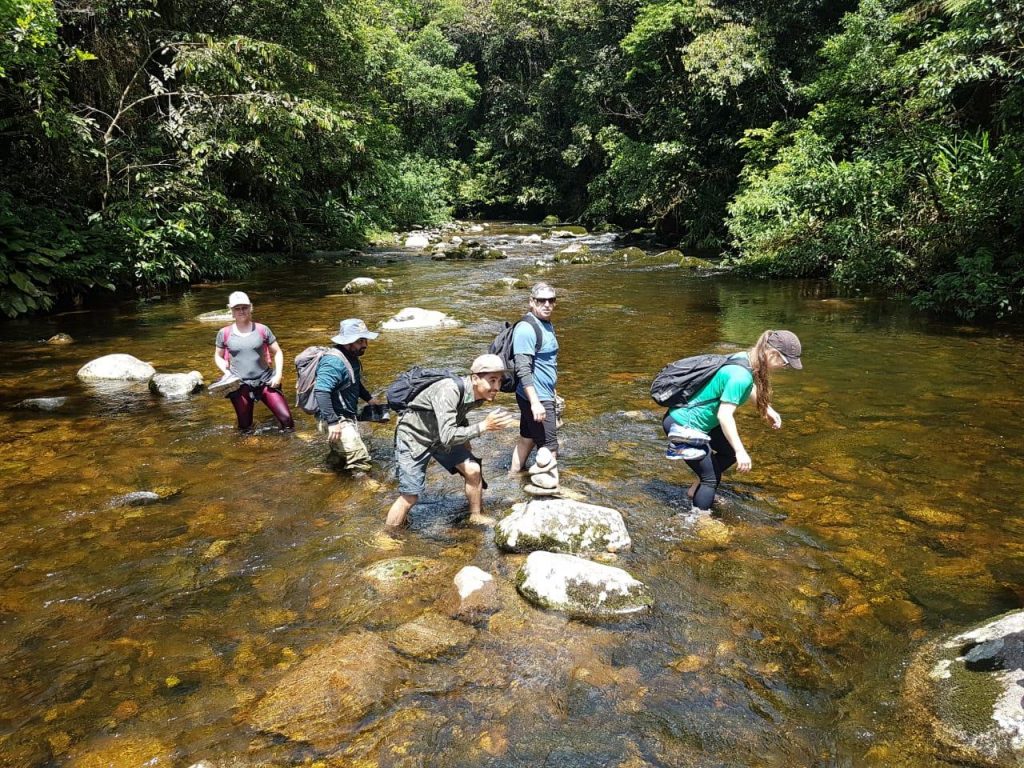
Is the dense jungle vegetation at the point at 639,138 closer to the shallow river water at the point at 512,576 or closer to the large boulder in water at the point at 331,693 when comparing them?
the shallow river water at the point at 512,576

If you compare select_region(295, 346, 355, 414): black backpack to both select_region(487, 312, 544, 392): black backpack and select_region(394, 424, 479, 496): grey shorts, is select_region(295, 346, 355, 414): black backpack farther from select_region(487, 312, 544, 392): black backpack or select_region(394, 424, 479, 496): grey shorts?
select_region(487, 312, 544, 392): black backpack

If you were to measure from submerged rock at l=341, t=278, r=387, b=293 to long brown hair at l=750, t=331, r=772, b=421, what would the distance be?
15.2m

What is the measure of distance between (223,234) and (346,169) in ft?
28.5

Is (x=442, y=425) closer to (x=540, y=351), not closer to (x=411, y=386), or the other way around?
(x=411, y=386)

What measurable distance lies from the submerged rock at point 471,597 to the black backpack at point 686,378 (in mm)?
1901

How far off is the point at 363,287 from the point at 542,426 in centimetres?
1390

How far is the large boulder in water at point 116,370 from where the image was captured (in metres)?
9.98

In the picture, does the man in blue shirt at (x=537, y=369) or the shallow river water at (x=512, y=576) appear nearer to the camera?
the shallow river water at (x=512, y=576)

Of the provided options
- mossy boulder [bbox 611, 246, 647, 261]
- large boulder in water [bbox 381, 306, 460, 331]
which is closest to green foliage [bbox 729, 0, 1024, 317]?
mossy boulder [bbox 611, 246, 647, 261]

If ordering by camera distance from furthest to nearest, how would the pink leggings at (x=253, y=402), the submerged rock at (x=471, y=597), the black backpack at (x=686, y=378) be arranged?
the pink leggings at (x=253, y=402) → the black backpack at (x=686, y=378) → the submerged rock at (x=471, y=597)

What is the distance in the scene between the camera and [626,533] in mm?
5270

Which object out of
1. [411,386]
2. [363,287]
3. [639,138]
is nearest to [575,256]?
[363,287]

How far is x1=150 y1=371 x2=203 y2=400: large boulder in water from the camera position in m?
9.30

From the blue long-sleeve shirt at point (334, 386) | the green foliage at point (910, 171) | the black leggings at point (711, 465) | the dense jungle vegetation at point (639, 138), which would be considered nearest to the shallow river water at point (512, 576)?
the black leggings at point (711, 465)
